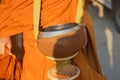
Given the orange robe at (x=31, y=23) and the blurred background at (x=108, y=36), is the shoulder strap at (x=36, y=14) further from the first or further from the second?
the blurred background at (x=108, y=36)

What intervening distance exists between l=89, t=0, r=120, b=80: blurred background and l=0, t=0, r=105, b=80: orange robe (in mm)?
2173

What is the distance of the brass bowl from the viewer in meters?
2.17

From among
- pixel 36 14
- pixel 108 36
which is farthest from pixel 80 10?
pixel 108 36

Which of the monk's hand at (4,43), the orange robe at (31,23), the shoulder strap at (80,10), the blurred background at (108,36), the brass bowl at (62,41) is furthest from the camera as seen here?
the blurred background at (108,36)

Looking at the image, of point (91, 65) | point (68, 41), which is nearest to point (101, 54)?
point (91, 65)

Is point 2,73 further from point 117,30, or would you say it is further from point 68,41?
point 117,30

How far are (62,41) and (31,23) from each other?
0.47 m

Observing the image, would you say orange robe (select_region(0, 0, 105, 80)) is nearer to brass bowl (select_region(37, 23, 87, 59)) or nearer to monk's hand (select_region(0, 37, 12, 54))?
monk's hand (select_region(0, 37, 12, 54))

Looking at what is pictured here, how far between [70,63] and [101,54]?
2980 mm

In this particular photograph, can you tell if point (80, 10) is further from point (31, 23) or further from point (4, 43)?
point (4, 43)

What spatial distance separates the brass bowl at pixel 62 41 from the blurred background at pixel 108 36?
2.52m

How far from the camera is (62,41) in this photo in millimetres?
2168

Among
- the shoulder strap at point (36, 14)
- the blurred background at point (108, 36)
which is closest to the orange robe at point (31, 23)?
the shoulder strap at point (36, 14)

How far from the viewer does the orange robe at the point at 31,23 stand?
8.23ft
